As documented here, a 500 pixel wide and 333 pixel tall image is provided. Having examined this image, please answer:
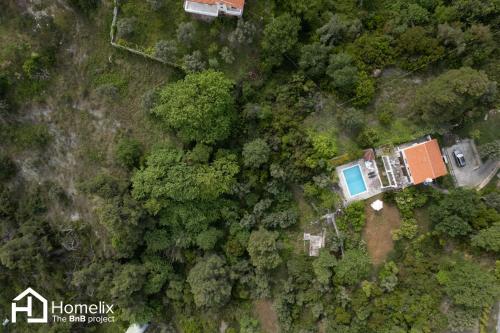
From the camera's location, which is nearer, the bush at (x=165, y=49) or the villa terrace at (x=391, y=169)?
the villa terrace at (x=391, y=169)

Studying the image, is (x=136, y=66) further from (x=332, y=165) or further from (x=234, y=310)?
(x=234, y=310)

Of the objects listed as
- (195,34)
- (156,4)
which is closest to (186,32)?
(195,34)

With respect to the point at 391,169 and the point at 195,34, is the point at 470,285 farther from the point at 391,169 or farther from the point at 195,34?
the point at 195,34

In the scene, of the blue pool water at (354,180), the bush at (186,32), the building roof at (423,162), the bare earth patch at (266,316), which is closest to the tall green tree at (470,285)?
the building roof at (423,162)

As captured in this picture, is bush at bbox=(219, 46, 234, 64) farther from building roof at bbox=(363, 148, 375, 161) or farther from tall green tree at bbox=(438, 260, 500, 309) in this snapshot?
tall green tree at bbox=(438, 260, 500, 309)

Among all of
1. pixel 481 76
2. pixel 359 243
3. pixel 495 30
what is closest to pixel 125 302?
pixel 359 243

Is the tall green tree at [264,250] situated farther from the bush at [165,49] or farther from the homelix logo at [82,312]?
the homelix logo at [82,312]
